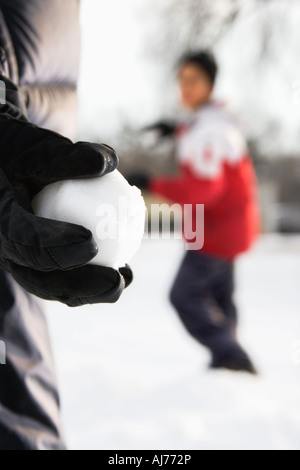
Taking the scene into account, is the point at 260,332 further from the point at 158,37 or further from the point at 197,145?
the point at 158,37

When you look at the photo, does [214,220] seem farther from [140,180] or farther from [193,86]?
[193,86]

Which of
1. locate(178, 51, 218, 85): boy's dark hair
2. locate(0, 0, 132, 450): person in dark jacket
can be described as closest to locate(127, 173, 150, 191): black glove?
locate(178, 51, 218, 85): boy's dark hair

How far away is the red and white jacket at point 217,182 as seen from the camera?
9.53 ft

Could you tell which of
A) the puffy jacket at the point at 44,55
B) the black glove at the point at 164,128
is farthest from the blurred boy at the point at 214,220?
the puffy jacket at the point at 44,55

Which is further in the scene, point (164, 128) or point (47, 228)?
point (164, 128)

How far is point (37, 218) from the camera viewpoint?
0.74 meters

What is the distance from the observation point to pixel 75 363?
9.30ft

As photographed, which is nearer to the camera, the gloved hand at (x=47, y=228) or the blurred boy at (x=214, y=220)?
the gloved hand at (x=47, y=228)

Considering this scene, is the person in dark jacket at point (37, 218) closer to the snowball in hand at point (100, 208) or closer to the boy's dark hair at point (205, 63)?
the snowball in hand at point (100, 208)

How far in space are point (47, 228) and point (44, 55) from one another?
1.66ft

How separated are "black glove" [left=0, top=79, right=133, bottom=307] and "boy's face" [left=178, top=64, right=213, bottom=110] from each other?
2623 mm

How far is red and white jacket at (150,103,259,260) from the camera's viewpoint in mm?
2904

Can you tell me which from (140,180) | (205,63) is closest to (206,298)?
(140,180)

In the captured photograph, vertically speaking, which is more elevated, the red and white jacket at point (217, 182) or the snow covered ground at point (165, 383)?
the red and white jacket at point (217, 182)
